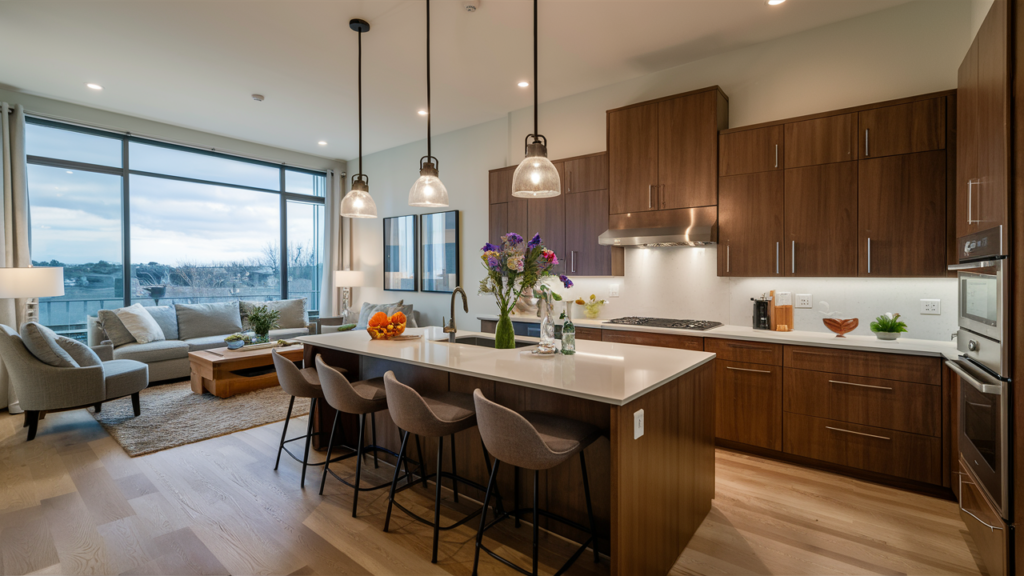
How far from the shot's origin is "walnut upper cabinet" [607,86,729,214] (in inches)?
139

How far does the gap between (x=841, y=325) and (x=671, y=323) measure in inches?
44.0

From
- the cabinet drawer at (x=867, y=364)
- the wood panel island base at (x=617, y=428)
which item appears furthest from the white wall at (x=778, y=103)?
the wood panel island base at (x=617, y=428)

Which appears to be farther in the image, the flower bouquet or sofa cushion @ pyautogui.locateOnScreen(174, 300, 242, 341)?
sofa cushion @ pyautogui.locateOnScreen(174, 300, 242, 341)

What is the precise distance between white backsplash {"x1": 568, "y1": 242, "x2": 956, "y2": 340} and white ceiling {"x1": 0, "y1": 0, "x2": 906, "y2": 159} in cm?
168

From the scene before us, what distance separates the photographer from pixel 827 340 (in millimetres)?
2910

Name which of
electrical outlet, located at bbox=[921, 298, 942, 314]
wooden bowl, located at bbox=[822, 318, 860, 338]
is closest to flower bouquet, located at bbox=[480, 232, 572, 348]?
wooden bowl, located at bbox=[822, 318, 860, 338]

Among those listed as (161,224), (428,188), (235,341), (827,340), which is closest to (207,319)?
(235,341)

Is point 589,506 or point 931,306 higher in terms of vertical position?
point 931,306

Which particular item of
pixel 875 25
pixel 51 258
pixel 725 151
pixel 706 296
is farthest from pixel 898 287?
pixel 51 258

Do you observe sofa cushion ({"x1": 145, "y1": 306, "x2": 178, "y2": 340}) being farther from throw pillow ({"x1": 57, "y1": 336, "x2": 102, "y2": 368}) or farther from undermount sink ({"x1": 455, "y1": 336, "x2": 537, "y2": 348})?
undermount sink ({"x1": 455, "y1": 336, "x2": 537, "y2": 348})

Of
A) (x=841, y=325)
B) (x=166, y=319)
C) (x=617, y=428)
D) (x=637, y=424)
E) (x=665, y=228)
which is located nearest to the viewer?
(x=617, y=428)

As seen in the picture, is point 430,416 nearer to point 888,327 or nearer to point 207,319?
point 888,327

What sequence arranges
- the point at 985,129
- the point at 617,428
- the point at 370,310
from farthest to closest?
the point at 370,310, the point at 985,129, the point at 617,428

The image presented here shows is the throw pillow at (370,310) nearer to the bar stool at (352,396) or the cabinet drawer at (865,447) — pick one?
the bar stool at (352,396)
